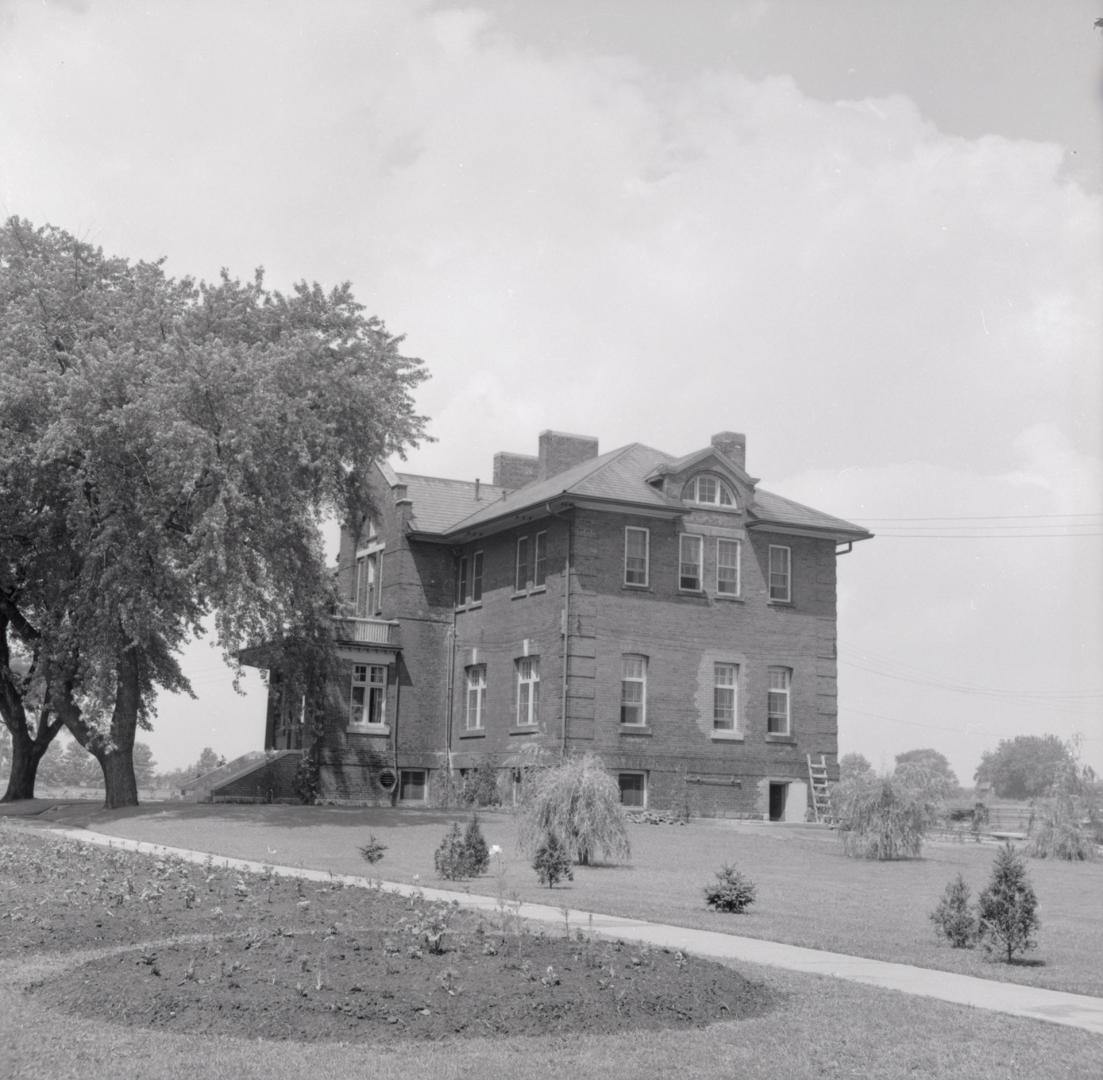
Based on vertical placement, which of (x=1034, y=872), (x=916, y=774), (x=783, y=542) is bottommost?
(x=1034, y=872)

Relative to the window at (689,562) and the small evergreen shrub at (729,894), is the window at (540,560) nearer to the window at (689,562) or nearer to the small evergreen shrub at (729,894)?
the window at (689,562)

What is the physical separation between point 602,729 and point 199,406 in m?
14.8

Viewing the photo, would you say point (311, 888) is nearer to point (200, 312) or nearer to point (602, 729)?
point (200, 312)

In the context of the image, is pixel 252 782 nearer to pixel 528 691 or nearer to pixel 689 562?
pixel 528 691

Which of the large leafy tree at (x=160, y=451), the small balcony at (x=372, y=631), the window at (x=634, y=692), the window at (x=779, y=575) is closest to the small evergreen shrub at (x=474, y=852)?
the large leafy tree at (x=160, y=451)

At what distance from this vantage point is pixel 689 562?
40688mm

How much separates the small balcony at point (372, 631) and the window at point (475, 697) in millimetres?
2576

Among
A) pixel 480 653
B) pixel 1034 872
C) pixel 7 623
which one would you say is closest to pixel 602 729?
pixel 480 653

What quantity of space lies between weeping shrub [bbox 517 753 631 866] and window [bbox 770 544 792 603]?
1961cm

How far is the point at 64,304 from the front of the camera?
107 ft

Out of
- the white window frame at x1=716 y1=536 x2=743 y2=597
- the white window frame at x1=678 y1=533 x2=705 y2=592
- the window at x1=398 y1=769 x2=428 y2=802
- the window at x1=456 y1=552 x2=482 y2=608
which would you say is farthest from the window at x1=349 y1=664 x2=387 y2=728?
the white window frame at x1=716 y1=536 x2=743 y2=597

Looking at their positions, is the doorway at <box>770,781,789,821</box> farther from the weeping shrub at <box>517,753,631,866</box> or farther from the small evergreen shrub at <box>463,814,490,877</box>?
the small evergreen shrub at <box>463,814,490,877</box>

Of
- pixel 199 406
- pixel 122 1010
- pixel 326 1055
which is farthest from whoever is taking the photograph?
pixel 199 406

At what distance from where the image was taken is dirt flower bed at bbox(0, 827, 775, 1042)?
340 inches
